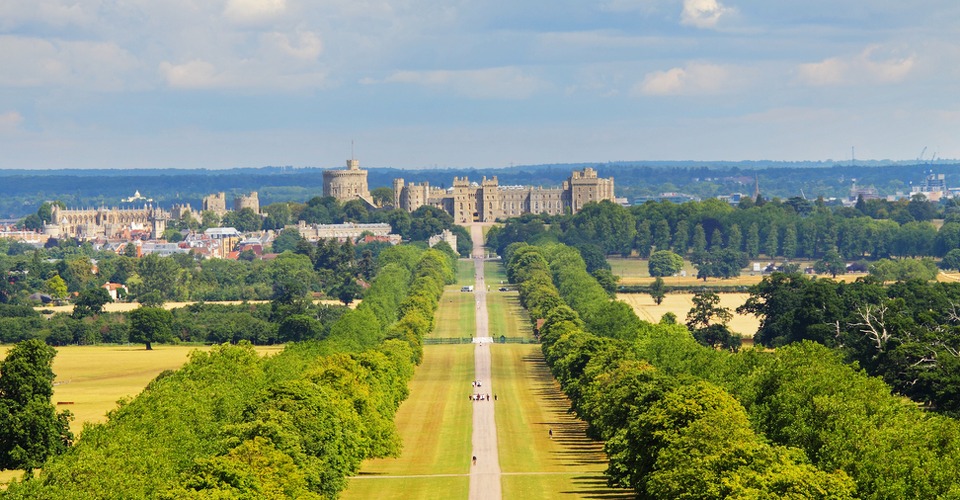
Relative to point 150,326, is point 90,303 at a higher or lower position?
higher

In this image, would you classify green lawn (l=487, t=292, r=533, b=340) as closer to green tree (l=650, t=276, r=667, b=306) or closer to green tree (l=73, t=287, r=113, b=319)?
green tree (l=650, t=276, r=667, b=306)

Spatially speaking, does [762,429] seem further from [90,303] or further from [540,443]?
[90,303]

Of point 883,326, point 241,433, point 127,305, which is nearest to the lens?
point 241,433

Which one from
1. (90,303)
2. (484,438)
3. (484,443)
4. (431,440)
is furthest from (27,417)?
(90,303)

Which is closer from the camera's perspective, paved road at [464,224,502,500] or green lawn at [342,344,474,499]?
paved road at [464,224,502,500]

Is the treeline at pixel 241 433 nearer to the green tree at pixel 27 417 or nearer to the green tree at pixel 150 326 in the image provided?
the green tree at pixel 27 417

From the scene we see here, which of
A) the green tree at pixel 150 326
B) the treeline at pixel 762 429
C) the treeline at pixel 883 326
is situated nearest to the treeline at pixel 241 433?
the treeline at pixel 762 429

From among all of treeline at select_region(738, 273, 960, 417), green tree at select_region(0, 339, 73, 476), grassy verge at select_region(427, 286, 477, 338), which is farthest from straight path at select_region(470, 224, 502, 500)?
treeline at select_region(738, 273, 960, 417)
